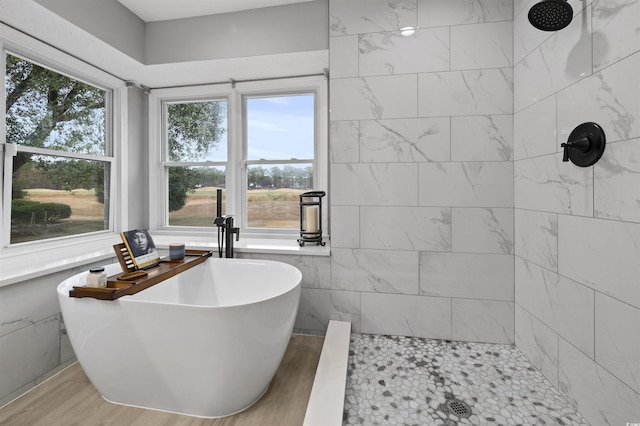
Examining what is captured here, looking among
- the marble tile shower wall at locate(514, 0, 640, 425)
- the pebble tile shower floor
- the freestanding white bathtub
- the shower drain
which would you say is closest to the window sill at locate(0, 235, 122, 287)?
the freestanding white bathtub

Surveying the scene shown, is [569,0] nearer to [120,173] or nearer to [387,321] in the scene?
[387,321]

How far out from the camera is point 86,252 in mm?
2174

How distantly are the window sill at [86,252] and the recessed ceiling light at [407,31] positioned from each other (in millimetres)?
1609

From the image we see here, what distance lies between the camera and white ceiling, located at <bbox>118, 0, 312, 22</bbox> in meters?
2.18

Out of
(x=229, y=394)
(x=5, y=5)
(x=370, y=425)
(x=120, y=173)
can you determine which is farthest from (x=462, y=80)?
(x=120, y=173)

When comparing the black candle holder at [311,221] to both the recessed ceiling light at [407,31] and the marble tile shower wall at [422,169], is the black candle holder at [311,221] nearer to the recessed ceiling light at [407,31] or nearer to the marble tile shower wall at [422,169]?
the marble tile shower wall at [422,169]

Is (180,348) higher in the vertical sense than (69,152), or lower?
lower

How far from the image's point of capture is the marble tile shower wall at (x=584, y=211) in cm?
110

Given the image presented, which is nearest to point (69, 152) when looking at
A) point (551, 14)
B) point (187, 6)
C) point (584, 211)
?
point (187, 6)

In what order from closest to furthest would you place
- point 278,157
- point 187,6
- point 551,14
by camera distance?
1. point 551,14
2. point 187,6
3. point 278,157

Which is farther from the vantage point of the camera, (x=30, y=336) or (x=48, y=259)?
(x=48, y=259)

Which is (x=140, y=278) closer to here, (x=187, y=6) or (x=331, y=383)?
(x=331, y=383)

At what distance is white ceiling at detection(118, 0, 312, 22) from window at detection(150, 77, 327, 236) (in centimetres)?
58

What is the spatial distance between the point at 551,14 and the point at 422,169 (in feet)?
3.22
